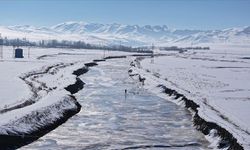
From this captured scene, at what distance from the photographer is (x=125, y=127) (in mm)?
28719

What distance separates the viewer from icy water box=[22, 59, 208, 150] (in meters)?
24.1

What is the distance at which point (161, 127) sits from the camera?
2897 cm

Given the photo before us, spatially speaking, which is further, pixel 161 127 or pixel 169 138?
pixel 161 127

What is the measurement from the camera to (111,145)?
2373 cm

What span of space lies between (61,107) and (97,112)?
9.53 ft


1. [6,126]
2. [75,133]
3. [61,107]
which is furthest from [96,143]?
[61,107]

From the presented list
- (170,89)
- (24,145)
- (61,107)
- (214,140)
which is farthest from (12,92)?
(214,140)

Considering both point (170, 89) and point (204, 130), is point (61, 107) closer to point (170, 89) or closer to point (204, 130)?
point (204, 130)

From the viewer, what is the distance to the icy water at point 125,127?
79.0 ft

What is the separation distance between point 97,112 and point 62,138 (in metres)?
9.18

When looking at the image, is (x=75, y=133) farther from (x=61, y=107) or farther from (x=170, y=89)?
(x=170, y=89)

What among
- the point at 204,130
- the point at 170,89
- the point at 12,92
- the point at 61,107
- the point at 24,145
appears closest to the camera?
the point at 24,145

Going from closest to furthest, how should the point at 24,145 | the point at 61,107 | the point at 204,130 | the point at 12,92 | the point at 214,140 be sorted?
the point at 24,145, the point at 214,140, the point at 204,130, the point at 61,107, the point at 12,92

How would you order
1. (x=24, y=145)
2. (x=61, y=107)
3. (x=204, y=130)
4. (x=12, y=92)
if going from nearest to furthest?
1. (x=24, y=145)
2. (x=204, y=130)
3. (x=61, y=107)
4. (x=12, y=92)
